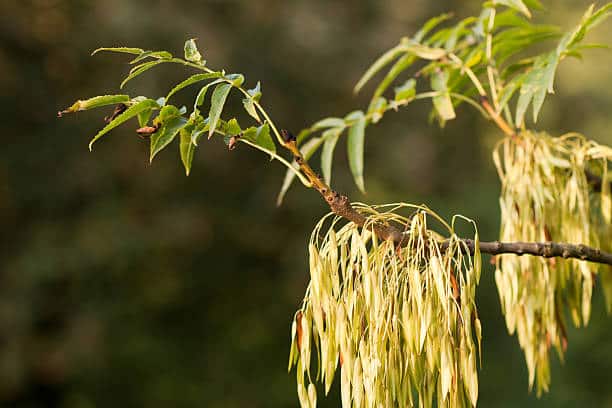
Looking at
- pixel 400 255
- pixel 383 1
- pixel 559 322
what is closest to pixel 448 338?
pixel 400 255

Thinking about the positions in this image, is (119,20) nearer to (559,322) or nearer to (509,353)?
(509,353)

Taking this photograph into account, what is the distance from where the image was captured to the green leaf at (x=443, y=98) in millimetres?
1076

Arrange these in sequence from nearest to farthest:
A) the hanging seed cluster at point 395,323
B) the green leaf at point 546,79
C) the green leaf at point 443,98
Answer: the hanging seed cluster at point 395,323
the green leaf at point 546,79
the green leaf at point 443,98

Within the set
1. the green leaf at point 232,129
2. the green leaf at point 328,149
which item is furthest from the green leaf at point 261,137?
the green leaf at point 328,149

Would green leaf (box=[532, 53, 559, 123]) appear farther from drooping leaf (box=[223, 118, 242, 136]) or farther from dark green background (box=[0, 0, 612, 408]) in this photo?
dark green background (box=[0, 0, 612, 408])

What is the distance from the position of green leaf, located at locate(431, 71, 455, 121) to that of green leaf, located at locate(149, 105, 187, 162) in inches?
17.7

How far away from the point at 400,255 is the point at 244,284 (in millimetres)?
4763

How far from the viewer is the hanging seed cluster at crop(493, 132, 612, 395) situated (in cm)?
98

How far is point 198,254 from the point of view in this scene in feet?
17.1

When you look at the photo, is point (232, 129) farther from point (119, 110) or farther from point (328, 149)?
point (328, 149)

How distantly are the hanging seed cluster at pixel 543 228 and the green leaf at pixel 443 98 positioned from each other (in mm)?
97

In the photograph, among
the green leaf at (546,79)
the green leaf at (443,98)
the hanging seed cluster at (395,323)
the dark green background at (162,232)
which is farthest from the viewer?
the dark green background at (162,232)

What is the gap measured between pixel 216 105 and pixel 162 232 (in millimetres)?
4426

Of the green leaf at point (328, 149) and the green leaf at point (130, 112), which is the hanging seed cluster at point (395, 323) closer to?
the green leaf at point (130, 112)
